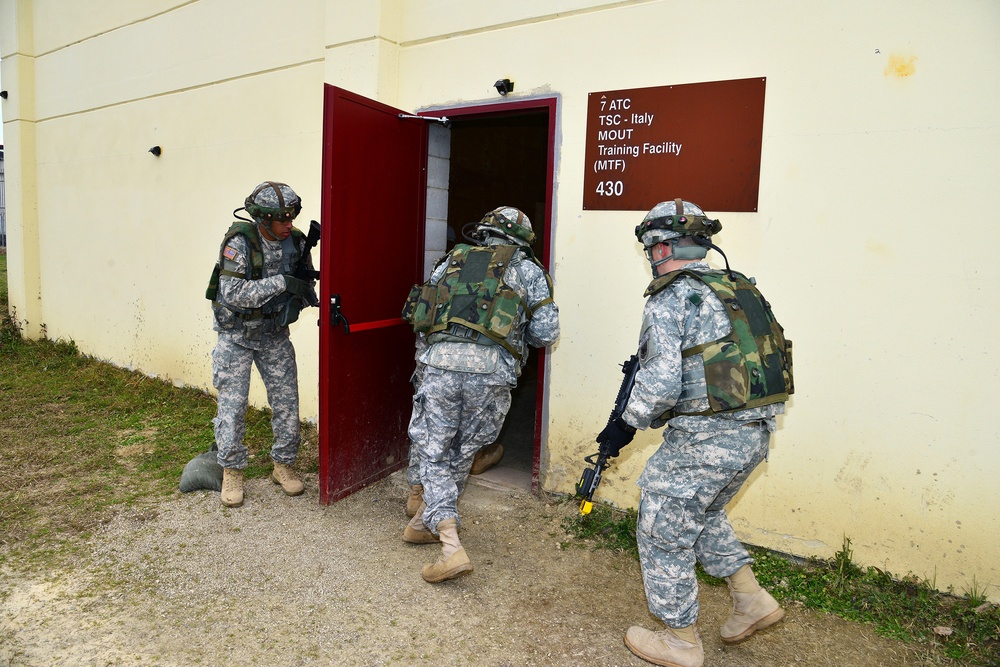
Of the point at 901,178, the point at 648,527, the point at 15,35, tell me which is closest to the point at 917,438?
the point at 901,178

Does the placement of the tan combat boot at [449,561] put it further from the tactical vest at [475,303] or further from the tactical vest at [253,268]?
the tactical vest at [253,268]

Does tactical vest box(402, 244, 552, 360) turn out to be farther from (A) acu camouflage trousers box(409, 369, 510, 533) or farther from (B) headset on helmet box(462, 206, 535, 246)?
(A) acu camouflage trousers box(409, 369, 510, 533)

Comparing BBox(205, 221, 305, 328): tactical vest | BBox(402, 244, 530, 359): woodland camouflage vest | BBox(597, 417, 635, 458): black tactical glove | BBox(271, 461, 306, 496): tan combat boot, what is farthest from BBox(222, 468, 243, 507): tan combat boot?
BBox(597, 417, 635, 458): black tactical glove

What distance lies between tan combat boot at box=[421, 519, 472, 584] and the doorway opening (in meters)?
1.07

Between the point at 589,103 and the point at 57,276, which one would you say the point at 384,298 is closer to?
the point at 589,103

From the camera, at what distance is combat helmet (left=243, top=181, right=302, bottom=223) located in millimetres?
3939

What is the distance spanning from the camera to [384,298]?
4.27 meters

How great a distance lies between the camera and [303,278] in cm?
424

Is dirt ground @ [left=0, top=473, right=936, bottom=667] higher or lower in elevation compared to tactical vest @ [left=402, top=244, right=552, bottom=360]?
lower

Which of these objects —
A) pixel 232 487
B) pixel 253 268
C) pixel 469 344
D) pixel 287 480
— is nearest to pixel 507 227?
pixel 469 344

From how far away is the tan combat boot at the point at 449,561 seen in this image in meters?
3.21

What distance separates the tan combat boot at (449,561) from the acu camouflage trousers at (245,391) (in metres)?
1.53

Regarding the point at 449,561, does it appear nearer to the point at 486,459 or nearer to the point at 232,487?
the point at 486,459

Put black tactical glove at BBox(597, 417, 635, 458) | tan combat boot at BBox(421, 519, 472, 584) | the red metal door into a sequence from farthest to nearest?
the red metal door
tan combat boot at BBox(421, 519, 472, 584)
black tactical glove at BBox(597, 417, 635, 458)
